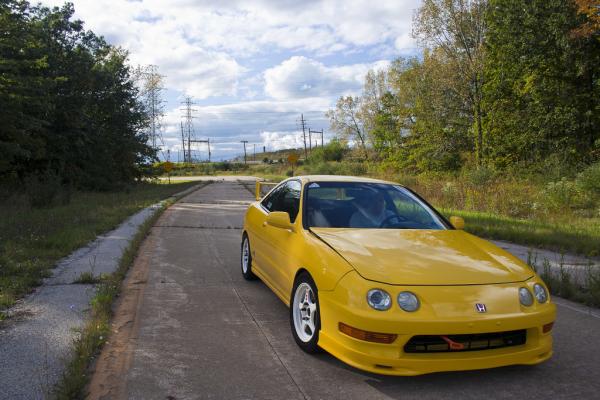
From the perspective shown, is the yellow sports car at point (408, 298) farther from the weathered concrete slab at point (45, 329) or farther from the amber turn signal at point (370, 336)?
the weathered concrete slab at point (45, 329)

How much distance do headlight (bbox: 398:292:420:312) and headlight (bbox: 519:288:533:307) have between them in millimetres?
830

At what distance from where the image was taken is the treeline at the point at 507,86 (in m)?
23.4

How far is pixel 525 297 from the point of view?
3.58 metres

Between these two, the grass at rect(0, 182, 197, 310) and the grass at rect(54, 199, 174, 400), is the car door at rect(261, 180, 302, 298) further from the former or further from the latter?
the grass at rect(0, 182, 197, 310)

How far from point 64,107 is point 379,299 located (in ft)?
83.9

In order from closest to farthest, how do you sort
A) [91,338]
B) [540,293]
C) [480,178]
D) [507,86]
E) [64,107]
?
[540,293], [91,338], [480,178], [64,107], [507,86]

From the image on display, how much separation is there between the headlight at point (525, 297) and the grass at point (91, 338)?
312 cm

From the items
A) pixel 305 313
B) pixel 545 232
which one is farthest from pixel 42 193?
pixel 545 232

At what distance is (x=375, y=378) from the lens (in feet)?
11.8

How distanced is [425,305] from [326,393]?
0.91 meters

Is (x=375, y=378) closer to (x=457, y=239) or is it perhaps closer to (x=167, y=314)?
(x=457, y=239)

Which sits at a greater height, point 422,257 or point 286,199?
point 286,199

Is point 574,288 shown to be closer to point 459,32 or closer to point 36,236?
point 36,236

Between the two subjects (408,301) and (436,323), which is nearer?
(436,323)
